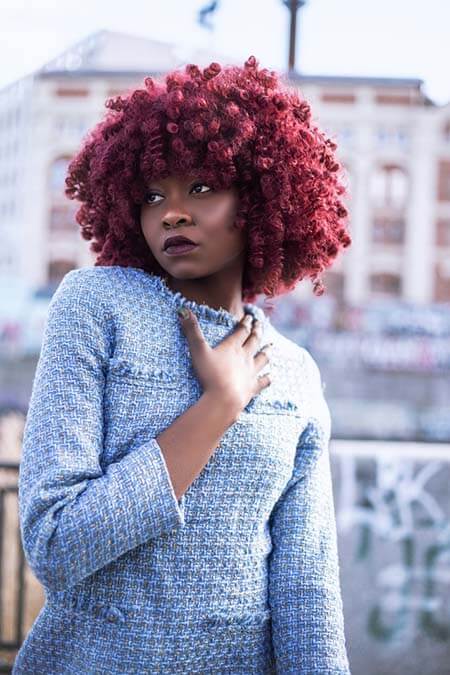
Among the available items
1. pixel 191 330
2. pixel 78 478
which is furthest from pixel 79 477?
pixel 191 330

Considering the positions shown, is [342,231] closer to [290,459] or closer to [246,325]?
[246,325]

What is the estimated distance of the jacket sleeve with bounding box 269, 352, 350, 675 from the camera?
3.58 feet

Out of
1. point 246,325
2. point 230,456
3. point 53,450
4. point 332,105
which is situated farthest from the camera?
point 332,105

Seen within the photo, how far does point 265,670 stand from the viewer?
3.66 ft

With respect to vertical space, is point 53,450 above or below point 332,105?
below

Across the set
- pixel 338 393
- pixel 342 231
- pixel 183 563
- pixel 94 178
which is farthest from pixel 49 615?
pixel 338 393

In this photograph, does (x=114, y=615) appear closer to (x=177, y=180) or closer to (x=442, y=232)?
(x=177, y=180)

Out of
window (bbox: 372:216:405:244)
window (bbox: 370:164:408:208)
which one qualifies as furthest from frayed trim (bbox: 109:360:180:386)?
window (bbox: 372:216:405:244)

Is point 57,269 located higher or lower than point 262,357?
higher

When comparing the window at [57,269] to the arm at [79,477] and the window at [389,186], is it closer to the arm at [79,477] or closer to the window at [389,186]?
the window at [389,186]

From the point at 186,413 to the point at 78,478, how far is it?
0.53 feet

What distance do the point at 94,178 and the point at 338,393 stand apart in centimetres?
661

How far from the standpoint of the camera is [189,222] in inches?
43.5

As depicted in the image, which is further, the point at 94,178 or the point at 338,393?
the point at 338,393
